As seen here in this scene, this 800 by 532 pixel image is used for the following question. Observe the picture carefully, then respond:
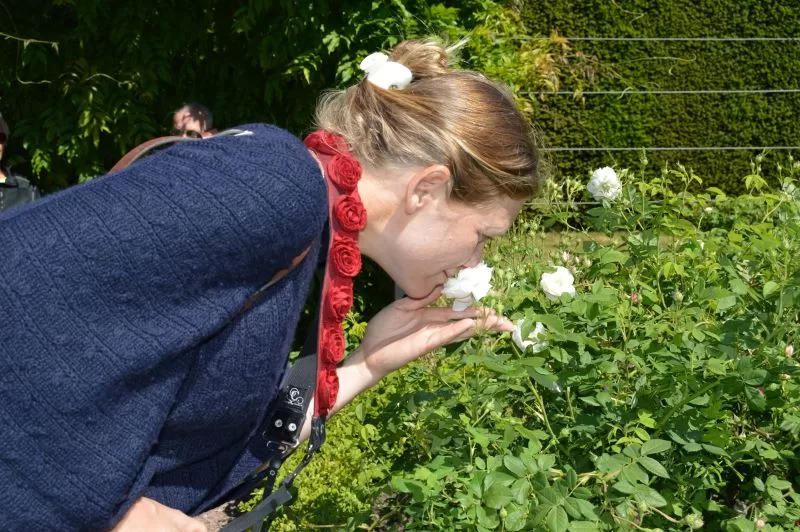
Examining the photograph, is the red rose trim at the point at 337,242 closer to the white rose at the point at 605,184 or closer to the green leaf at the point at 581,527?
the green leaf at the point at 581,527

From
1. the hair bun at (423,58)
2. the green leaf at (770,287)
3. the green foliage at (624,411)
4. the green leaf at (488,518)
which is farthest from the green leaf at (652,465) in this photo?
the hair bun at (423,58)

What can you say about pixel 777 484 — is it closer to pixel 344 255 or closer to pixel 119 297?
pixel 344 255

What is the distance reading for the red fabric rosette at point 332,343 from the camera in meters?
1.44

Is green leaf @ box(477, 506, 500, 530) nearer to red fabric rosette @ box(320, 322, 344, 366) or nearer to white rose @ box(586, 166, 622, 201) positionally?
red fabric rosette @ box(320, 322, 344, 366)

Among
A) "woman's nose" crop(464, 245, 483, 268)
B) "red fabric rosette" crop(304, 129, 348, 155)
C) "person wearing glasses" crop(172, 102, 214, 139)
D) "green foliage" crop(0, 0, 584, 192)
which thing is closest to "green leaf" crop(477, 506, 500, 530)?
"woman's nose" crop(464, 245, 483, 268)

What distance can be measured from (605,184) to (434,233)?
2.54 feet

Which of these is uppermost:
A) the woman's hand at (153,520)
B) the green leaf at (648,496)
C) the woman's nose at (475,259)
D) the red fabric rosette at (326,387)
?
the woman's nose at (475,259)

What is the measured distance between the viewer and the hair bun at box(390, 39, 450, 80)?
159cm

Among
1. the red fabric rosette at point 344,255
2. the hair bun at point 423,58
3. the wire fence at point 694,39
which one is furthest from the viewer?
the wire fence at point 694,39

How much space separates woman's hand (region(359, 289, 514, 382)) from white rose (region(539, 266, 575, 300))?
139 mm

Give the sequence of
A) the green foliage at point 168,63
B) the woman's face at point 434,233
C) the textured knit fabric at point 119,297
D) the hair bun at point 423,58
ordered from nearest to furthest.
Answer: the textured knit fabric at point 119,297 → the woman's face at point 434,233 → the hair bun at point 423,58 → the green foliage at point 168,63

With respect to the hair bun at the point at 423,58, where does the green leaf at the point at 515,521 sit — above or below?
below

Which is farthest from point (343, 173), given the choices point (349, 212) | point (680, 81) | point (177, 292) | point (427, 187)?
point (680, 81)

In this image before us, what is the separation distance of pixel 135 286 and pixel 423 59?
0.78m
